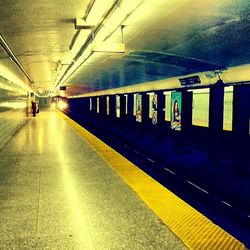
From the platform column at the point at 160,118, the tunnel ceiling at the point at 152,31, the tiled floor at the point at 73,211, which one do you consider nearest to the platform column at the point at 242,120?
the tunnel ceiling at the point at 152,31

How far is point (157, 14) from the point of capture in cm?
481

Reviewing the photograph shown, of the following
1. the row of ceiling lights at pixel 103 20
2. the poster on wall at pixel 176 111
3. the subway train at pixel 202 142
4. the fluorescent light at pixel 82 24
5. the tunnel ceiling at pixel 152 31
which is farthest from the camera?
the poster on wall at pixel 176 111

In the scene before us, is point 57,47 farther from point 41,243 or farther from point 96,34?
point 41,243

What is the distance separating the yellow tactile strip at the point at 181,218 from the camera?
10.3 feet

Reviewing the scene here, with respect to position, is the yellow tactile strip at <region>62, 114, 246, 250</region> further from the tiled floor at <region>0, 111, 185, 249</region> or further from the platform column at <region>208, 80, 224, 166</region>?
the platform column at <region>208, 80, 224, 166</region>

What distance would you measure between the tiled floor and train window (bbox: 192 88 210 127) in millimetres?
5274

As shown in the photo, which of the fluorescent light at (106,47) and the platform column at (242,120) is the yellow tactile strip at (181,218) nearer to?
the fluorescent light at (106,47)

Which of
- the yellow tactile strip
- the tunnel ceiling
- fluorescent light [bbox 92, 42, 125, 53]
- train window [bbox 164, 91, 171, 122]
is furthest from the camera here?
train window [bbox 164, 91, 171, 122]

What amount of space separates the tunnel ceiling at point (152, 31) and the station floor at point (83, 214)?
2.66 meters

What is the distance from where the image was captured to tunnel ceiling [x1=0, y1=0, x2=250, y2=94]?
439 centimetres

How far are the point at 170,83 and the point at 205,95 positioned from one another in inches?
64.0

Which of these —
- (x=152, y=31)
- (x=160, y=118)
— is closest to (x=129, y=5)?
(x=152, y=31)

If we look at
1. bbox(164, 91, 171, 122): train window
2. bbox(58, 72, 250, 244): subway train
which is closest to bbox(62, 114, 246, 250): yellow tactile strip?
bbox(58, 72, 250, 244): subway train

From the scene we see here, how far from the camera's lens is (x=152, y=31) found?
233 inches
